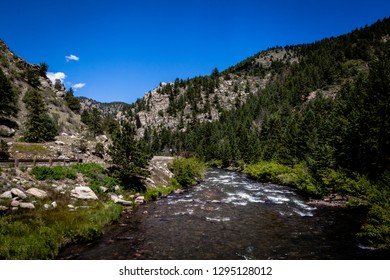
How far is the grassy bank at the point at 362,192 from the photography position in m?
15.5

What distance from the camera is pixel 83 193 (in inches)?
999

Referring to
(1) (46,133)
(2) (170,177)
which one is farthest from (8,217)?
(1) (46,133)

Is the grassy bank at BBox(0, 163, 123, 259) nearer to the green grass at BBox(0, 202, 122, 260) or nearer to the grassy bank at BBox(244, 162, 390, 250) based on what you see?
the green grass at BBox(0, 202, 122, 260)

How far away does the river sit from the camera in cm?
1555

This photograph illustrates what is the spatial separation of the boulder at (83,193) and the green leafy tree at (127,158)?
5.58 m

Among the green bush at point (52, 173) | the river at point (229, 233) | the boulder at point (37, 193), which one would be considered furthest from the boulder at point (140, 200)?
the boulder at point (37, 193)

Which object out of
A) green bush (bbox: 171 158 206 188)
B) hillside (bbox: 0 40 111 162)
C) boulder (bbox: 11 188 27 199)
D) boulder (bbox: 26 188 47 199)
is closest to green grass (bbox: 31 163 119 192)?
boulder (bbox: 26 188 47 199)

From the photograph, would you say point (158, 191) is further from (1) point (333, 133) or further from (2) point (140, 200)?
(1) point (333, 133)

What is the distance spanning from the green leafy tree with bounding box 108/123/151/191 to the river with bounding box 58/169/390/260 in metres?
4.81

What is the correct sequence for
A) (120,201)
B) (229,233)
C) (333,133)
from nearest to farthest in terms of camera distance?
(229,233) → (120,201) → (333,133)

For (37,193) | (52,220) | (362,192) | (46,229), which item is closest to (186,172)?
(37,193)

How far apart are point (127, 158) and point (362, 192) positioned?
26.6 metres

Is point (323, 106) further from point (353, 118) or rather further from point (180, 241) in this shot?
point (180, 241)
